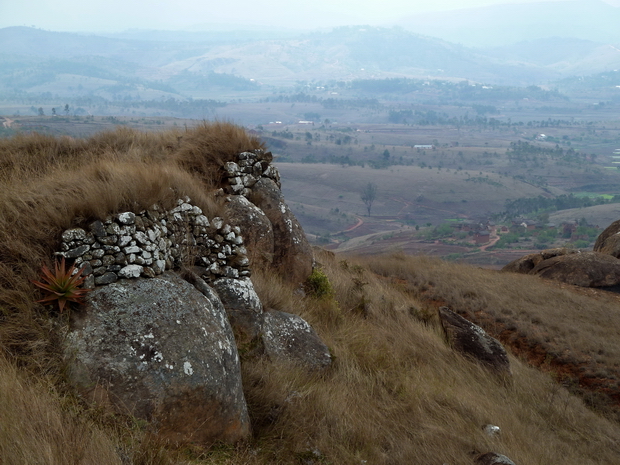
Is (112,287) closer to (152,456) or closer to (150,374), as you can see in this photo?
(150,374)

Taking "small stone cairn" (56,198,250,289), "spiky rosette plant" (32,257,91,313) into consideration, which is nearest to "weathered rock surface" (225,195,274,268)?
"small stone cairn" (56,198,250,289)

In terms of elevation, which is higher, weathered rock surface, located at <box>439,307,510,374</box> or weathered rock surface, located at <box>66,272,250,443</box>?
weathered rock surface, located at <box>66,272,250,443</box>

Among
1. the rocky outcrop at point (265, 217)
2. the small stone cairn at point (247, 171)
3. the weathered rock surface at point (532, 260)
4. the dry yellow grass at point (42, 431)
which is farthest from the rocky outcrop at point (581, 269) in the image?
the dry yellow grass at point (42, 431)

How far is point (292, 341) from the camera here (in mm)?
6031

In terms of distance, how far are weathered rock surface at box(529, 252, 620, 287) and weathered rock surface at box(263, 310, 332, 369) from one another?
11.5 m

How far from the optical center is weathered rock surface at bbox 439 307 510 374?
7.76 metres

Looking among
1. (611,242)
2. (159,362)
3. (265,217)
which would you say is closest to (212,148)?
(265,217)

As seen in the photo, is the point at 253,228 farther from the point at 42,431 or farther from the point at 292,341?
the point at 42,431

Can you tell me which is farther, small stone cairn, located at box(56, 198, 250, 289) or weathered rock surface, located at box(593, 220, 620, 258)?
weathered rock surface, located at box(593, 220, 620, 258)

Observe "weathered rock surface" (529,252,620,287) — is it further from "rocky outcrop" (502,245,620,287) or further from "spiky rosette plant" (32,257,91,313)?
"spiky rosette plant" (32,257,91,313)

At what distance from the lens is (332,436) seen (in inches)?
180

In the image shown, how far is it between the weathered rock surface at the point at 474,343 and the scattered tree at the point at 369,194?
253ft

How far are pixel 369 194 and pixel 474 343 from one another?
8177cm

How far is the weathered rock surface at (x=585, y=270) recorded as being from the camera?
48.0 feet
